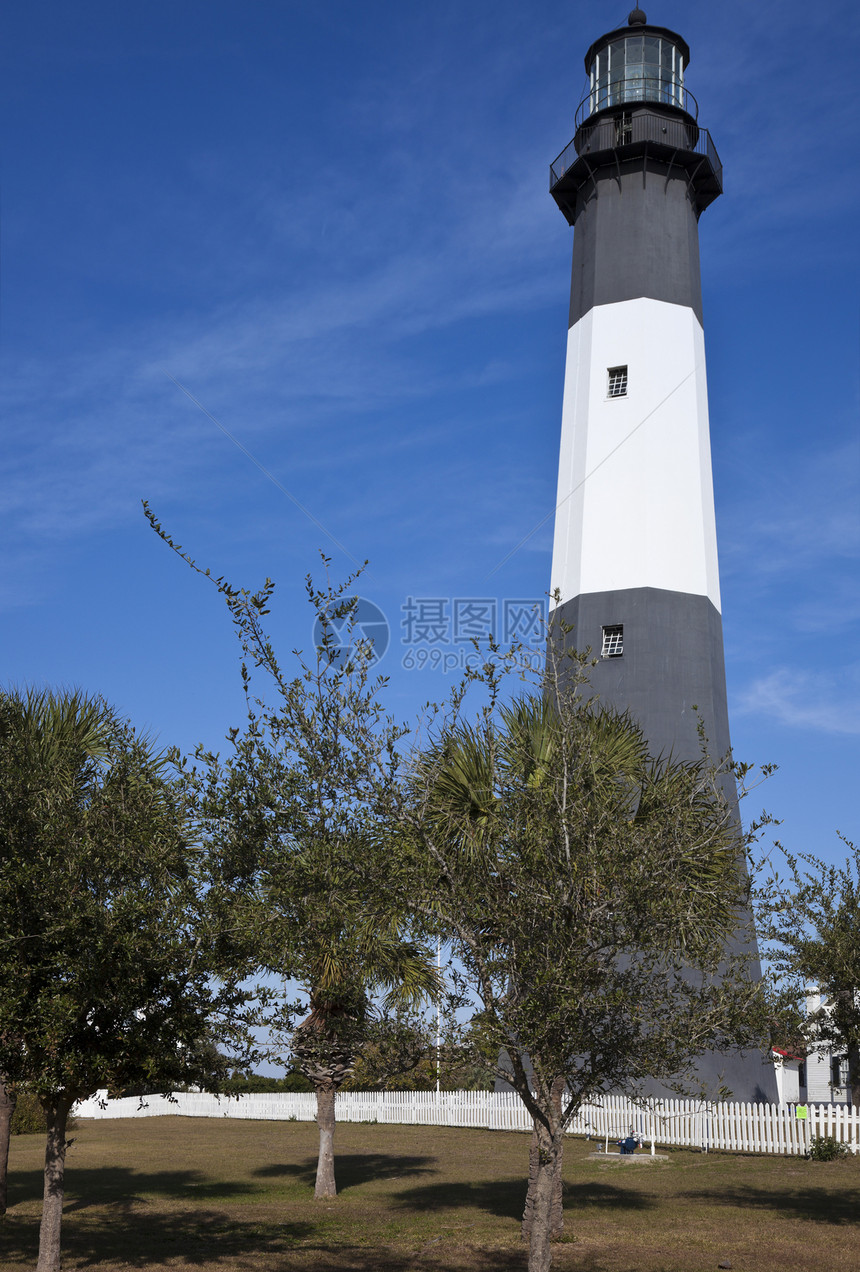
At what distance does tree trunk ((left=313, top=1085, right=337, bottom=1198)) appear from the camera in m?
19.1

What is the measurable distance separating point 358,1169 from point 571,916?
727 inches

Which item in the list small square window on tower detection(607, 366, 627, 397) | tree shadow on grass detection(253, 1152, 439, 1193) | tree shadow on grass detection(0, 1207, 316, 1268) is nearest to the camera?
tree shadow on grass detection(0, 1207, 316, 1268)

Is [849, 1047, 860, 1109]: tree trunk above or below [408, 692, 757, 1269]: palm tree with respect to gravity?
below

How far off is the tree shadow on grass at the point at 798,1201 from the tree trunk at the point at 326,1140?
21.0ft

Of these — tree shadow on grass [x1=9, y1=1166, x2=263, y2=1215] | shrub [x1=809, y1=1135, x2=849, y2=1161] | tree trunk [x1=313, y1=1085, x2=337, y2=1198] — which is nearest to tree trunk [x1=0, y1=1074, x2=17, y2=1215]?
tree shadow on grass [x1=9, y1=1166, x2=263, y2=1215]

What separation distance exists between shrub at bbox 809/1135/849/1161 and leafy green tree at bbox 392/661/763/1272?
17.7 metres

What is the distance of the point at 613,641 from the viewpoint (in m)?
28.1

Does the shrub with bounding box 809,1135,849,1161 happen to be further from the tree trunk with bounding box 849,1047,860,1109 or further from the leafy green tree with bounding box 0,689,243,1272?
the leafy green tree with bounding box 0,689,243,1272

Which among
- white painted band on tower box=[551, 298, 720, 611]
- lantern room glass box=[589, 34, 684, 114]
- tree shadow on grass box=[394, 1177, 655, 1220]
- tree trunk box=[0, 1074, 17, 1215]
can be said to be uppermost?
lantern room glass box=[589, 34, 684, 114]

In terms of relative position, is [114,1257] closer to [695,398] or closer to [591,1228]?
[591,1228]

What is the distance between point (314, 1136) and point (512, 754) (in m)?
28.5

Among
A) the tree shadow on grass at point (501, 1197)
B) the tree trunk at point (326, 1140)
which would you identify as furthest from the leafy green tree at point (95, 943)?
the tree shadow on grass at point (501, 1197)

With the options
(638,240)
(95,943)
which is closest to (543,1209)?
(95,943)

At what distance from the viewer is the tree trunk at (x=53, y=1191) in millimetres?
12211
